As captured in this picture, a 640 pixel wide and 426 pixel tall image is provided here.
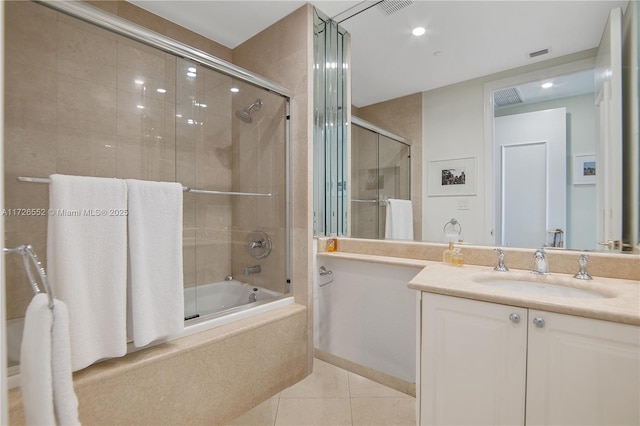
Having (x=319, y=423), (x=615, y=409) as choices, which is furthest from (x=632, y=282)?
(x=319, y=423)

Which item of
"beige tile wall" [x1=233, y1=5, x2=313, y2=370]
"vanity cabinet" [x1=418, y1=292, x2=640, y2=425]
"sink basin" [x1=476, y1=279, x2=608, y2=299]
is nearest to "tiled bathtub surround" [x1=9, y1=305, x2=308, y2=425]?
"beige tile wall" [x1=233, y1=5, x2=313, y2=370]

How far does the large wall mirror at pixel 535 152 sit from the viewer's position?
1.34 metres

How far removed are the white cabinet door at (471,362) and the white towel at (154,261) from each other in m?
1.12

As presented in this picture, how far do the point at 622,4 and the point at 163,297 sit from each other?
2484mm

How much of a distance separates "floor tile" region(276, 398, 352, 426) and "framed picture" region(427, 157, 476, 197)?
1.34m

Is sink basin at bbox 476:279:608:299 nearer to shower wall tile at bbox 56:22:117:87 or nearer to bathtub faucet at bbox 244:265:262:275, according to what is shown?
bathtub faucet at bbox 244:265:262:275

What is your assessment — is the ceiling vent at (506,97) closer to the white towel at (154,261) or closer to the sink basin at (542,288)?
the sink basin at (542,288)

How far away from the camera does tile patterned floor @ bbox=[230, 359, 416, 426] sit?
1509 mm

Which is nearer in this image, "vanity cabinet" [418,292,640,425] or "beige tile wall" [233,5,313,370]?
"vanity cabinet" [418,292,640,425]

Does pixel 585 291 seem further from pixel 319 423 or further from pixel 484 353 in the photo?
pixel 319 423

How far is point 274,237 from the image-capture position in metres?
2.10

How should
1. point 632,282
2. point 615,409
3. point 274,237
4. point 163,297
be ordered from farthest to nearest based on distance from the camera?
point 274,237 → point 163,297 → point 632,282 → point 615,409

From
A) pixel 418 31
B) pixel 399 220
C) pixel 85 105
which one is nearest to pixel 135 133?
pixel 85 105

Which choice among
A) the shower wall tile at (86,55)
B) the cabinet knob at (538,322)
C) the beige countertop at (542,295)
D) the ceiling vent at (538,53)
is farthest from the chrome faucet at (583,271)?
the shower wall tile at (86,55)
